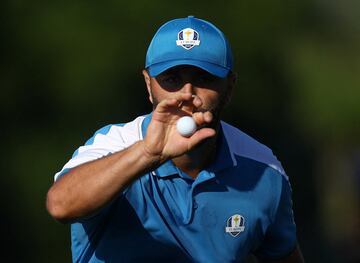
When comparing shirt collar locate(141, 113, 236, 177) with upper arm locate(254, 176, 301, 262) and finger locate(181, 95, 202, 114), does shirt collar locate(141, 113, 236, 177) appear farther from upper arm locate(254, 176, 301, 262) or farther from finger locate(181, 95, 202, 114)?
finger locate(181, 95, 202, 114)

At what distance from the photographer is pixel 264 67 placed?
643 inches

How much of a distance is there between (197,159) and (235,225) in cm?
37

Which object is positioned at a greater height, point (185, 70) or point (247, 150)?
point (185, 70)

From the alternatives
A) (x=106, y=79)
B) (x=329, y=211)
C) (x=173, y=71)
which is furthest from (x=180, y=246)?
(x=329, y=211)

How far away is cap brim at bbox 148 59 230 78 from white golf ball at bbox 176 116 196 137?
61cm

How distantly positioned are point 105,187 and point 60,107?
10.2 meters

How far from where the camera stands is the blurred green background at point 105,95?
14.8 meters

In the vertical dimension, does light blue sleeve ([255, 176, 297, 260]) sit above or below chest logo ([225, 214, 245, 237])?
below

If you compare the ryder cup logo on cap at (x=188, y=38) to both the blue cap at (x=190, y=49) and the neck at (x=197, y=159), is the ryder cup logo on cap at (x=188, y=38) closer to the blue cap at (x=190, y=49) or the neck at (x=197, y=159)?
the blue cap at (x=190, y=49)

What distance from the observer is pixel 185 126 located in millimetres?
5430

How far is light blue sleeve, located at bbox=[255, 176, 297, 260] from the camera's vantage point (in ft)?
21.7

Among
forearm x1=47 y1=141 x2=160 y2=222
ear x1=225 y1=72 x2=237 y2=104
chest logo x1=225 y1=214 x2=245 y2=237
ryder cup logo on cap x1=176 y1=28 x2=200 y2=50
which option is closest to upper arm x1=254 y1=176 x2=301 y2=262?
chest logo x1=225 y1=214 x2=245 y2=237

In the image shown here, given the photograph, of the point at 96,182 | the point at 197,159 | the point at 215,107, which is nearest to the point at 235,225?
the point at 197,159

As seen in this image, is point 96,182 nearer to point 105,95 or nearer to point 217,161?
point 217,161
